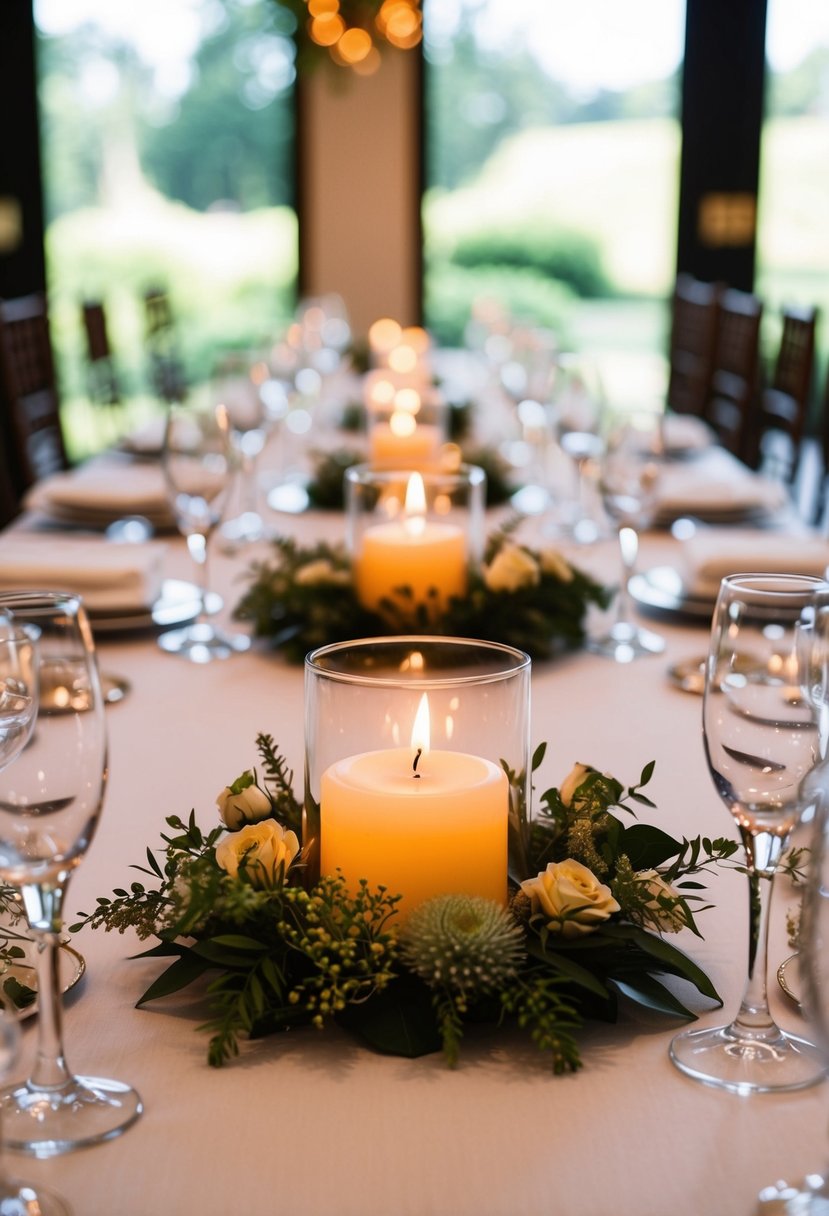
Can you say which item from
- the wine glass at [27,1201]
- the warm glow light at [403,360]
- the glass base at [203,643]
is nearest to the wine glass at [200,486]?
the glass base at [203,643]

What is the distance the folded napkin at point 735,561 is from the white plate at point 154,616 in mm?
603

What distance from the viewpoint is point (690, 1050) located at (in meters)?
0.79

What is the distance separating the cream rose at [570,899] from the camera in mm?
819

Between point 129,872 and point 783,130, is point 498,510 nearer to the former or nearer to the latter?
point 129,872

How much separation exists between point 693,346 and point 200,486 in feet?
10.9

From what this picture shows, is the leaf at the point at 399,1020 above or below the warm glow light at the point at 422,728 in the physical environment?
below

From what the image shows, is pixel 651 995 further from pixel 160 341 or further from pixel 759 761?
pixel 160 341

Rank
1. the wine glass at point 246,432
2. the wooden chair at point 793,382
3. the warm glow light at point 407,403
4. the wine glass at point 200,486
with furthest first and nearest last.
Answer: the wooden chair at point 793,382 < the warm glow light at point 407,403 < the wine glass at point 246,432 < the wine glass at point 200,486

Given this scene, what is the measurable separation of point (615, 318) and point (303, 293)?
58.6 inches

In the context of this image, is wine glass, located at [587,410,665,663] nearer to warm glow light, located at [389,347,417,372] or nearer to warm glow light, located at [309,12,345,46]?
warm glow light, located at [389,347,417,372]

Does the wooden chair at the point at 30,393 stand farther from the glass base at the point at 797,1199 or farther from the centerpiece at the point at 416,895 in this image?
the glass base at the point at 797,1199

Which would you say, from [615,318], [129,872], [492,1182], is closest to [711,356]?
[615,318]

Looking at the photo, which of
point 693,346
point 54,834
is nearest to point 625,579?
point 54,834

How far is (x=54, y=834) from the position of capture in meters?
0.71
